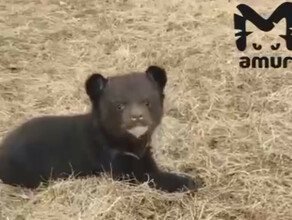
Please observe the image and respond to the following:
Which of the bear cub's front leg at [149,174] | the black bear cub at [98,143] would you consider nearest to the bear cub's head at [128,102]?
the black bear cub at [98,143]

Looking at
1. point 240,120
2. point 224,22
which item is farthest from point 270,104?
point 224,22

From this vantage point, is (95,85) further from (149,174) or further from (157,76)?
(149,174)

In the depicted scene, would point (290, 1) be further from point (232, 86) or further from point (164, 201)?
point (164, 201)

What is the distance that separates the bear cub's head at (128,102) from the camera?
4363 mm

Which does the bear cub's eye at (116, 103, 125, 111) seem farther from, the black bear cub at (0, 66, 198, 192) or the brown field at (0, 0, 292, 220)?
the brown field at (0, 0, 292, 220)

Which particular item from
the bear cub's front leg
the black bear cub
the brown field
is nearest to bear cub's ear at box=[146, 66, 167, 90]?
the black bear cub

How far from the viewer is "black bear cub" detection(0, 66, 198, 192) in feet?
14.5

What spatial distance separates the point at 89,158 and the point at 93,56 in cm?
252

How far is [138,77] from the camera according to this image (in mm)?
4480

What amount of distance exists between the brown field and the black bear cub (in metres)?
0.09

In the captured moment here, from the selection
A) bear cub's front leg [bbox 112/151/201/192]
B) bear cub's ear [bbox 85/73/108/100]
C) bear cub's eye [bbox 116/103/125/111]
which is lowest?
bear cub's front leg [bbox 112/151/201/192]

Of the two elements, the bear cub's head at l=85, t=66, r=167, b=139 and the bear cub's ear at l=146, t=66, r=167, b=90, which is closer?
the bear cub's head at l=85, t=66, r=167, b=139

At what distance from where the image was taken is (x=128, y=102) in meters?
4.37

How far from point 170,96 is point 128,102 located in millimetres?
1593
